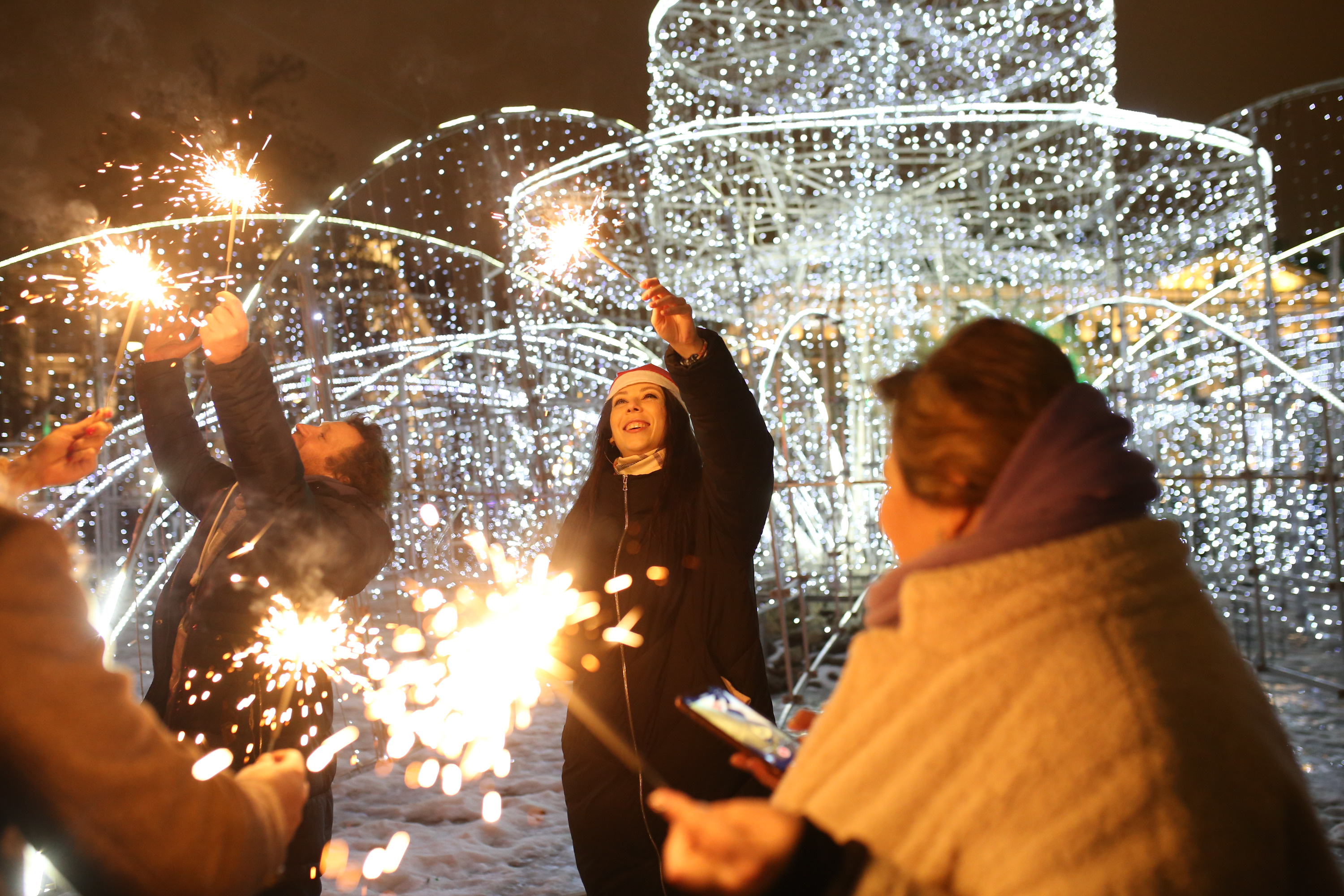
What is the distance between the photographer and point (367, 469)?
3383mm

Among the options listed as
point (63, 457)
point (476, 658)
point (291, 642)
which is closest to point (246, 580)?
point (291, 642)

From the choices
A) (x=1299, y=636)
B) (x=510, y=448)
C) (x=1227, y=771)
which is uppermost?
(x=510, y=448)

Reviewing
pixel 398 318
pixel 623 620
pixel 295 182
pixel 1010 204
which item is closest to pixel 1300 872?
pixel 623 620

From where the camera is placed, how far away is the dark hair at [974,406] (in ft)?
4.28

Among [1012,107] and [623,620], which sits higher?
[1012,107]

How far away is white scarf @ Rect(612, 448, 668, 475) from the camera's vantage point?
2848 millimetres

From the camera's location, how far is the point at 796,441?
944 cm

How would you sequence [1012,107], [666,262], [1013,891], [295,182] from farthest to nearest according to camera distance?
[295,182] < [666,262] < [1012,107] < [1013,891]

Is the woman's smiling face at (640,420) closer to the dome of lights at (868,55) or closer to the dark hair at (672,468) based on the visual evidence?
the dark hair at (672,468)

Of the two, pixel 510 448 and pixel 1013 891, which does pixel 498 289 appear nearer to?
pixel 510 448

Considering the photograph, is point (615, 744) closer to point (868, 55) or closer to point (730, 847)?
point (730, 847)

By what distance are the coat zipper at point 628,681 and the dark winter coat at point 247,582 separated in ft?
3.36

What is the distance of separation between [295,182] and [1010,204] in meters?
18.7

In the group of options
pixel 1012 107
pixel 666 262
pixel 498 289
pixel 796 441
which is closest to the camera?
pixel 1012 107
